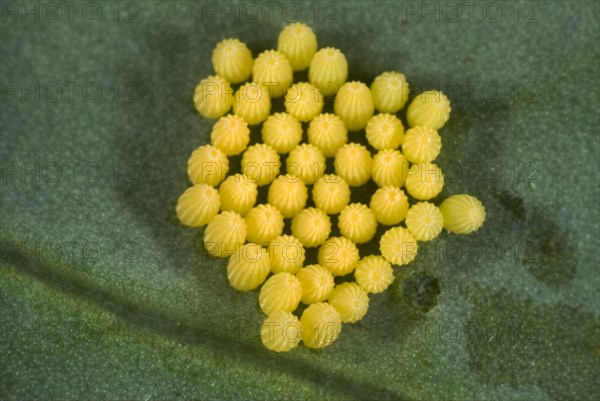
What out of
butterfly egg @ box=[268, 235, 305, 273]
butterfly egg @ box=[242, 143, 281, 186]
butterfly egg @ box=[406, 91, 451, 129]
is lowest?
butterfly egg @ box=[268, 235, 305, 273]

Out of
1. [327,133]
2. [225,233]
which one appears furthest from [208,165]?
[327,133]

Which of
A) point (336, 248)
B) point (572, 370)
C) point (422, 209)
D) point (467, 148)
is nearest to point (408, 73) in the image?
point (467, 148)

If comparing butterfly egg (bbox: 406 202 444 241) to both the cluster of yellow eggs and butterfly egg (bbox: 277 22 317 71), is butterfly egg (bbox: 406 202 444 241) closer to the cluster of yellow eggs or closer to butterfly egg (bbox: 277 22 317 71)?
the cluster of yellow eggs

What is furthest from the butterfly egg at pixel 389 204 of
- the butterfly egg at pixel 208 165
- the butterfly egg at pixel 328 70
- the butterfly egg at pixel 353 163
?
the butterfly egg at pixel 208 165

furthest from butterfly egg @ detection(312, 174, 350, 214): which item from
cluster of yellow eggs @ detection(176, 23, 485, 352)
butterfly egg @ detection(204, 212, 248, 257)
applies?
butterfly egg @ detection(204, 212, 248, 257)

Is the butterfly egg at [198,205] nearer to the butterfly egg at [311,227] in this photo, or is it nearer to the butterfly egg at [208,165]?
the butterfly egg at [208,165]

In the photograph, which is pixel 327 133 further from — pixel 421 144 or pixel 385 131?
pixel 421 144
